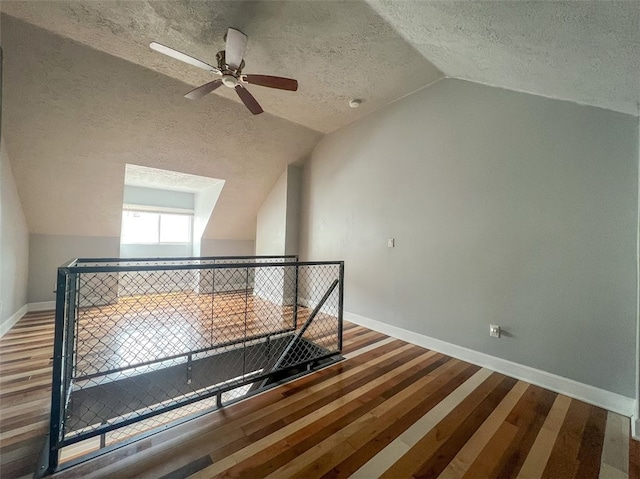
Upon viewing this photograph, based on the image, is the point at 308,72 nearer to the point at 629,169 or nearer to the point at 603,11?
the point at 603,11

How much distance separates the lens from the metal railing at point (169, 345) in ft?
4.98

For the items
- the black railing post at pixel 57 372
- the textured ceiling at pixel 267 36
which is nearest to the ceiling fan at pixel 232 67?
the textured ceiling at pixel 267 36

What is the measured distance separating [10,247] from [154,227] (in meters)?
2.81

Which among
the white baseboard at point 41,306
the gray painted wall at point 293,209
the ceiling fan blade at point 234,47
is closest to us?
the ceiling fan blade at point 234,47

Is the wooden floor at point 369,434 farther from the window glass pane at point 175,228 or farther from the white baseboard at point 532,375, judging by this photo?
the window glass pane at point 175,228

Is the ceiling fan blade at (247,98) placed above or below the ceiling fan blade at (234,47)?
below

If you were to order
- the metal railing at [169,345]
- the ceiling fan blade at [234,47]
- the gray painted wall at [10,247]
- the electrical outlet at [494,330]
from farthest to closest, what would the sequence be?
the gray painted wall at [10,247] < the electrical outlet at [494,330] < the ceiling fan blade at [234,47] < the metal railing at [169,345]

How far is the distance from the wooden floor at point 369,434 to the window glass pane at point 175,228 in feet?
13.5

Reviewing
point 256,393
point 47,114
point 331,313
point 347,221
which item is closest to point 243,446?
point 256,393

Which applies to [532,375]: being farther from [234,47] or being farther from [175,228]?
[175,228]

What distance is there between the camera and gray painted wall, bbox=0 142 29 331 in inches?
117

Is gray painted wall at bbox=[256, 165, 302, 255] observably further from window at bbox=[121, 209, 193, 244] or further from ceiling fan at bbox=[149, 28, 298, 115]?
window at bbox=[121, 209, 193, 244]

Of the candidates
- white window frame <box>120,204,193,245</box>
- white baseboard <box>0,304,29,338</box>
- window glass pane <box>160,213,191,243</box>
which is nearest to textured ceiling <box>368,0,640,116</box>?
white baseboard <box>0,304,29,338</box>

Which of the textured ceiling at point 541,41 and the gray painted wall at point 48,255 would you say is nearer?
the textured ceiling at point 541,41
